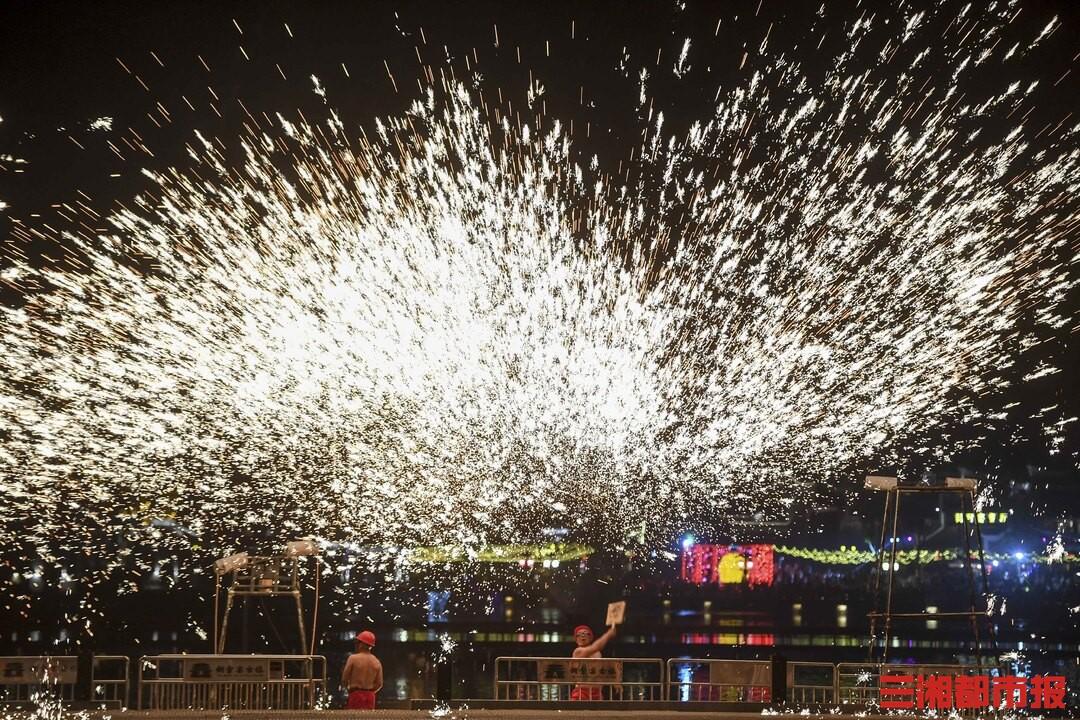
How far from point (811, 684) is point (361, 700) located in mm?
10246

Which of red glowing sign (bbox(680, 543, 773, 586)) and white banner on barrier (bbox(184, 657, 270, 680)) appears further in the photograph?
red glowing sign (bbox(680, 543, 773, 586))

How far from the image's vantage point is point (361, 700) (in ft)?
43.0

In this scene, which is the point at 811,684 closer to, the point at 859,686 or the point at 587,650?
the point at 859,686

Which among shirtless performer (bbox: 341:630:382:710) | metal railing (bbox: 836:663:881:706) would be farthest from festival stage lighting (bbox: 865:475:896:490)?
shirtless performer (bbox: 341:630:382:710)

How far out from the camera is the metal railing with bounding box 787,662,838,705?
15.1 m

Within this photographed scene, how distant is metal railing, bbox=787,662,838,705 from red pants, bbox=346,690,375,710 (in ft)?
17.3

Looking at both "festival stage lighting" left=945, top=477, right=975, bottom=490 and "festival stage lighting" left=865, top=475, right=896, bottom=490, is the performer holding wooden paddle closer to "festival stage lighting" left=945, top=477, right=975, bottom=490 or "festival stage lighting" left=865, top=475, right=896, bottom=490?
"festival stage lighting" left=865, top=475, right=896, bottom=490

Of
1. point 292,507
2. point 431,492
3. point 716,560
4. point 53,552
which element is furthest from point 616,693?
point 716,560

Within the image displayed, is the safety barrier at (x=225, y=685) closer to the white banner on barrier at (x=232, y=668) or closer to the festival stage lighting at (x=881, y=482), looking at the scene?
the white banner on barrier at (x=232, y=668)

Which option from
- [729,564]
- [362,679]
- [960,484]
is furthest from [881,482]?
[729,564]

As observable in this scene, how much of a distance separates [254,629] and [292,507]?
988 centimetres

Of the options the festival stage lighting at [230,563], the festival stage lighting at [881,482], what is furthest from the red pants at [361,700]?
the festival stage lighting at [881,482]

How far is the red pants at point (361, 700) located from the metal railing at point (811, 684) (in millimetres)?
5272

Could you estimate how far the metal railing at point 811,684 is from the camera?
596 inches
